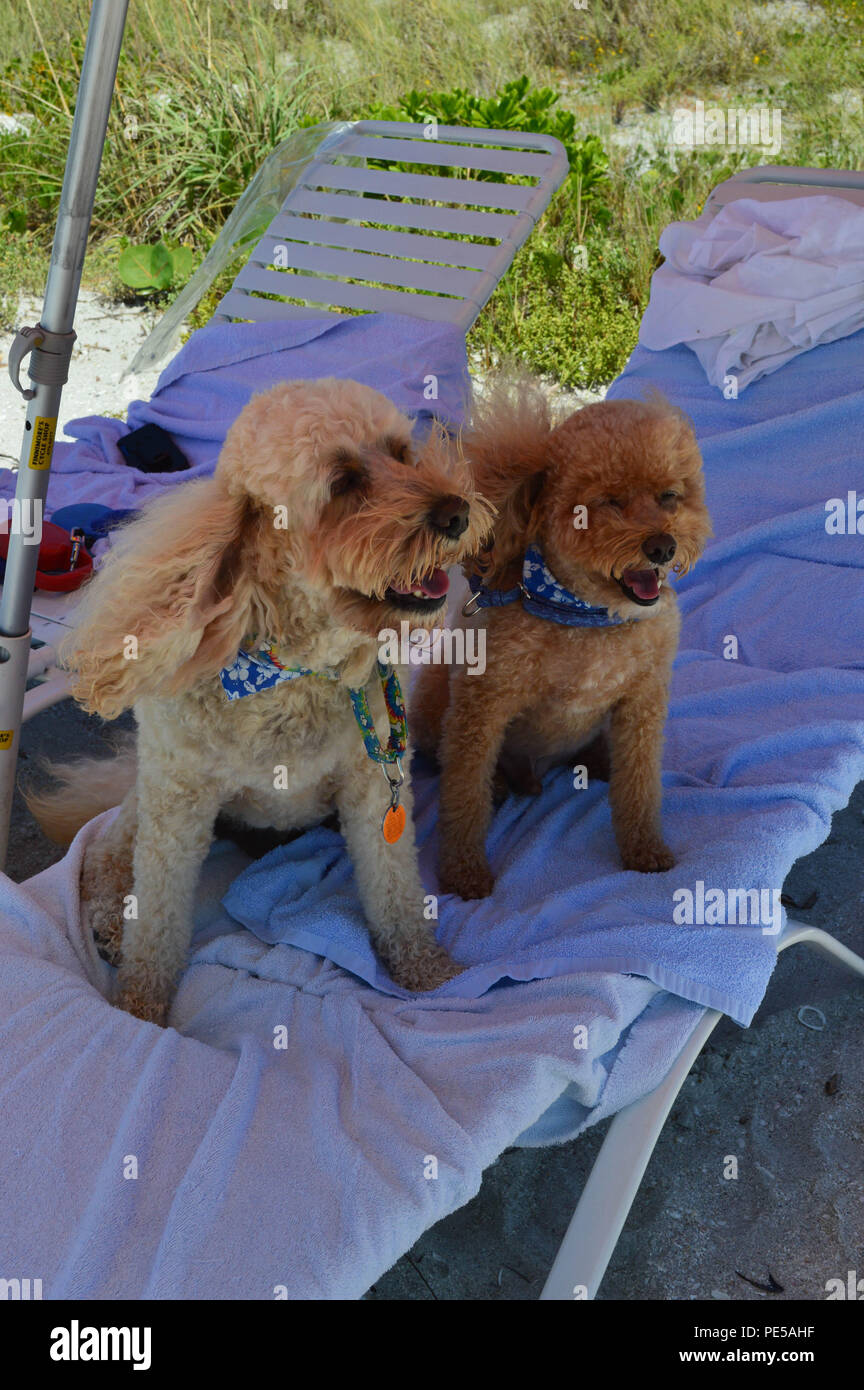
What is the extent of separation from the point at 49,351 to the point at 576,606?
1.08 m

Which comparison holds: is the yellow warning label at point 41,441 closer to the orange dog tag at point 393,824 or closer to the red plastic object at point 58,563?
the orange dog tag at point 393,824

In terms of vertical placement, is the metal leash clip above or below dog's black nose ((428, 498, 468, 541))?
below

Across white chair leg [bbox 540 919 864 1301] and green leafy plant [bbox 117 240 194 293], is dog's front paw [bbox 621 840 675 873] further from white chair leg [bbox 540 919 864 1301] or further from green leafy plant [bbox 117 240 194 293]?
green leafy plant [bbox 117 240 194 293]

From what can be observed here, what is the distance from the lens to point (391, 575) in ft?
5.64

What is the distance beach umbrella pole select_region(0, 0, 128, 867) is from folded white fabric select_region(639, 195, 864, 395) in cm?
228

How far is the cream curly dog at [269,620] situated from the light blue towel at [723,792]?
0.67 ft

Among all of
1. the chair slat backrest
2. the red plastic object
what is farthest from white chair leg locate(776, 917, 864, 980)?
the chair slat backrest

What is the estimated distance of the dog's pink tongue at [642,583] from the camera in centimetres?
202

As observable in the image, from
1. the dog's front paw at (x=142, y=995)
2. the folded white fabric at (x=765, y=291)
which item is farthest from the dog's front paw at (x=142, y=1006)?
the folded white fabric at (x=765, y=291)

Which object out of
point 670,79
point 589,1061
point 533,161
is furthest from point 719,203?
point 670,79

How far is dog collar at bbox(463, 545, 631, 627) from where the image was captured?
2.12 meters

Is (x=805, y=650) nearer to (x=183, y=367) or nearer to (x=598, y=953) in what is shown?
(x=598, y=953)

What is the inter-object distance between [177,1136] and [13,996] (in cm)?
42

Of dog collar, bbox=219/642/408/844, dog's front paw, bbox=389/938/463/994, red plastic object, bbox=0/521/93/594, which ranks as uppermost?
red plastic object, bbox=0/521/93/594
